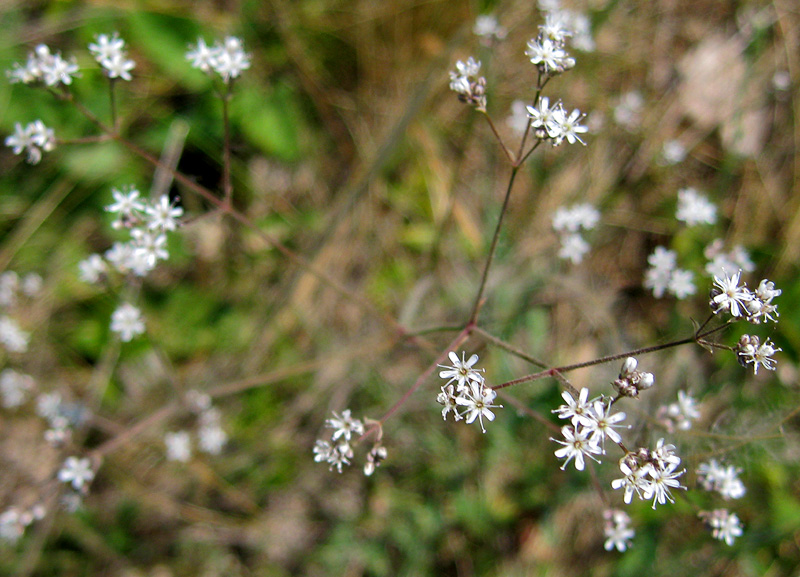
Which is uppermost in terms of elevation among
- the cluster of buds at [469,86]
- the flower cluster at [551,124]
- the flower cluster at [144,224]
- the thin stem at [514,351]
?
A: the cluster of buds at [469,86]

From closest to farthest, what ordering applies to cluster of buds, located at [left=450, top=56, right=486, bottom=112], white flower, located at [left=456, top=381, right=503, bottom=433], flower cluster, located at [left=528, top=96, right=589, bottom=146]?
white flower, located at [left=456, top=381, right=503, bottom=433] < flower cluster, located at [left=528, top=96, right=589, bottom=146] < cluster of buds, located at [left=450, top=56, right=486, bottom=112]

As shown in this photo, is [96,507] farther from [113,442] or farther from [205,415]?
[113,442]

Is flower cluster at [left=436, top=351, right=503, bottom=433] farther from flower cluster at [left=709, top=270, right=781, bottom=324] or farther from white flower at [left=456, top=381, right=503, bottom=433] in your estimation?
flower cluster at [left=709, top=270, right=781, bottom=324]

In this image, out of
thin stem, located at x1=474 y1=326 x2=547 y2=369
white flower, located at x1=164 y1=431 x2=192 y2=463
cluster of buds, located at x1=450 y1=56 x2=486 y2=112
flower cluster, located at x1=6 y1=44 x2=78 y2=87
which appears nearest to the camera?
thin stem, located at x1=474 y1=326 x2=547 y2=369

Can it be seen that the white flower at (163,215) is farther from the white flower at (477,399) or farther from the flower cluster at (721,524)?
the flower cluster at (721,524)

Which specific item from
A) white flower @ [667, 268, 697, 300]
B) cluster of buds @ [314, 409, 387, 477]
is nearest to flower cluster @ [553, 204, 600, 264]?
white flower @ [667, 268, 697, 300]

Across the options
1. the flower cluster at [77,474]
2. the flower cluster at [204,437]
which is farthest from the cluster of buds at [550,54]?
the flower cluster at [204,437]

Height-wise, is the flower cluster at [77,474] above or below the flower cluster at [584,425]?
below

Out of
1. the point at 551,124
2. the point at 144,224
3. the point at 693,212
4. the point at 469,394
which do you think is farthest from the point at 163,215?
the point at 693,212
